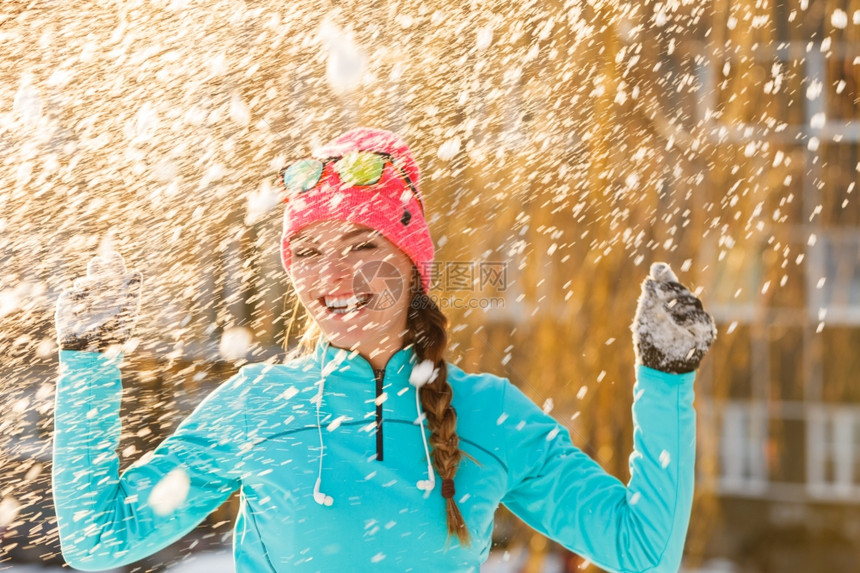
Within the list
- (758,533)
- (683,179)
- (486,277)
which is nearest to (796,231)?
(683,179)

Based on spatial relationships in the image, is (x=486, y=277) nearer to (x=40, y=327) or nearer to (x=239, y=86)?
(x=239, y=86)

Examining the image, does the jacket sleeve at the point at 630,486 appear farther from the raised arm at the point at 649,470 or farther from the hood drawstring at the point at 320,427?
the hood drawstring at the point at 320,427

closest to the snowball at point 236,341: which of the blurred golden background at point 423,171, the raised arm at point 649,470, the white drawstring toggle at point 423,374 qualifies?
the blurred golden background at point 423,171

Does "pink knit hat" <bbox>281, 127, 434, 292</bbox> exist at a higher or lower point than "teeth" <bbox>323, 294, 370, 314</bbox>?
higher

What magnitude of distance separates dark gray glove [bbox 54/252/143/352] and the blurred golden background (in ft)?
4.24

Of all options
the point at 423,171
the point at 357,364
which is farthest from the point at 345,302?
the point at 423,171

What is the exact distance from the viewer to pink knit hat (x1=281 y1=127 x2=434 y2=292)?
3.51ft

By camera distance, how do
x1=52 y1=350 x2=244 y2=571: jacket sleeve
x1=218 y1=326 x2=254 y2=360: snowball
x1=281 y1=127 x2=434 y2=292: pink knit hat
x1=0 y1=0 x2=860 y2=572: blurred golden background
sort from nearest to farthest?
1. x1=52 y1=350 x2=244 y2=571: jacket sleeve
2. x1=281 y1=127 x2=434 y2=292: pink knit hat
3. x1=0 y1=0 x2=860 y2=572: blurred golden background
4. x1=218 y1=326 x2=254 y2=360: snowball

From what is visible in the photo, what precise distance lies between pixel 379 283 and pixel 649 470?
1.55 feet

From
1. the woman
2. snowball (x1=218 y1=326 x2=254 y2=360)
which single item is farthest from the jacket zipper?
snowball (x1=218 y1=326 x2=254 y2=360)

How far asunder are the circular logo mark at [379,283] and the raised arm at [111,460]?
0.23 meters

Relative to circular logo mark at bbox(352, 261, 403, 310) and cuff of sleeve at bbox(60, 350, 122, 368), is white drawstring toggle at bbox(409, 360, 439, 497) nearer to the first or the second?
circular logo mark at bbox(352, 261, 403, 310)

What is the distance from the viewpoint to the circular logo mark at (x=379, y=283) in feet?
3.34

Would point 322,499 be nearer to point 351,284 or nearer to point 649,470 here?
point 351,284
